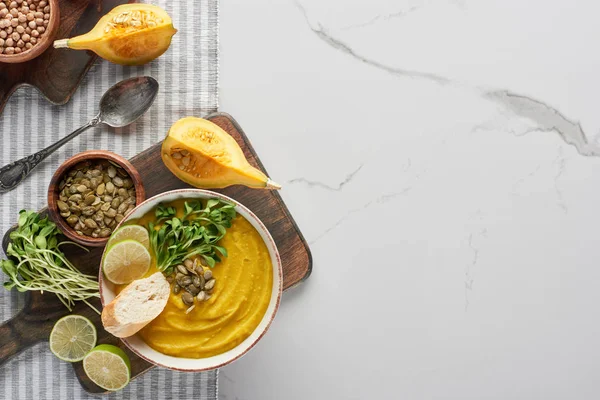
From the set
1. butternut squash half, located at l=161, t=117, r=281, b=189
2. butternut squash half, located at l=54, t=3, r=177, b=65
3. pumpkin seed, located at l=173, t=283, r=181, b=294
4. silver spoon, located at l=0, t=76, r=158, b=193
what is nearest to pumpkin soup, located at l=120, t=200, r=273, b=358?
pumpkin seed, located at l=173, t=283, r=181, b=294

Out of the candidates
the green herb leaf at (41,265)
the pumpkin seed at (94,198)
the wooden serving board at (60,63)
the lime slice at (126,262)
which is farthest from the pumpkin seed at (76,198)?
the wooden serving board at (60,63)

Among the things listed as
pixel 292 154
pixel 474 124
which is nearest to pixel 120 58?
pixel 292 154

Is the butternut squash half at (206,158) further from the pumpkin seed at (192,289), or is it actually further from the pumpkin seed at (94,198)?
the pumpkin seed at (192,289)

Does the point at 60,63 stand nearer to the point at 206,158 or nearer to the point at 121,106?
the point at 121,106

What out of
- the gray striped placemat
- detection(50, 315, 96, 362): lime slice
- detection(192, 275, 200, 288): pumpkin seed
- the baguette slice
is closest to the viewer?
the baguette slice

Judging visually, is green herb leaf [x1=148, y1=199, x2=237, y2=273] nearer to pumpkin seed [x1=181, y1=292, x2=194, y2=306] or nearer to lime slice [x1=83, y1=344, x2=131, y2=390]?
pumpkin seed [x1=181, y1=292, x2=194, y2=306]

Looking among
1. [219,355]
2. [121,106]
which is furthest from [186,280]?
[121,106]

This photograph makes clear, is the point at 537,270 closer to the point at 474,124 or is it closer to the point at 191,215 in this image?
the point at 474,124
